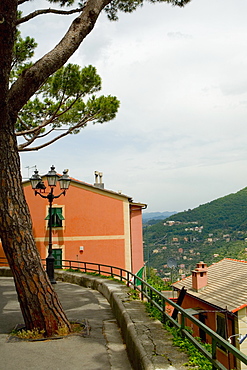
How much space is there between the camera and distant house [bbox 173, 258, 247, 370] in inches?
519

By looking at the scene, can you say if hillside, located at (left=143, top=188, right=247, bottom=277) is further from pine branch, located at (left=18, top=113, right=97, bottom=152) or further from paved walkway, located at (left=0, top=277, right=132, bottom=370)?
paved walkway, located at (left=0, top=277, right=132, bottom=370)

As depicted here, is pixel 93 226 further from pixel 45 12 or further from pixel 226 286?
pixel 45 12

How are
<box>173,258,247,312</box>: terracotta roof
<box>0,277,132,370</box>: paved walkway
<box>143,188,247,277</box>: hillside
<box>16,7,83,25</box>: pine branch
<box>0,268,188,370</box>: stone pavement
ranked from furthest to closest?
1. <box>143,188,247,277</box>: hillside
2. <box>173,258,247,312</box>: terracotta roof
3. <box>16,7,83,25</box>: pine branch
4. <box>0,277,132,370</box>: paved walkway
5. <box>0,268,188,370</box>: stone pavement

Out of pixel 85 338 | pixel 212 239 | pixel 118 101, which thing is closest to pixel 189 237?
pixel 212 239

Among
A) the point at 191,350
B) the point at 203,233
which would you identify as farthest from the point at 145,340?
the point at 203,233

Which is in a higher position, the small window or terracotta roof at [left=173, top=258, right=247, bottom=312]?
the small window

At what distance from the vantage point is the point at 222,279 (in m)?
18.4

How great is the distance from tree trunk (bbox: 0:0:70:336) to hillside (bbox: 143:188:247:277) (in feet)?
184

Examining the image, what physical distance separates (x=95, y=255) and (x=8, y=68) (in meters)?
16.5

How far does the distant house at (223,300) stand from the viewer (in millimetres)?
13172

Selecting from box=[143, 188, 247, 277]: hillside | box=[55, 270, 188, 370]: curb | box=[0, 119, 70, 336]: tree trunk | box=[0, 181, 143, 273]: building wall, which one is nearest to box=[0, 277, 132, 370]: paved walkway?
box=[55, 270, 188, 370]: curb

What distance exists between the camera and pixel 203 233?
258ft

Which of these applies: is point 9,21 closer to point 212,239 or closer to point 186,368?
point 186,368

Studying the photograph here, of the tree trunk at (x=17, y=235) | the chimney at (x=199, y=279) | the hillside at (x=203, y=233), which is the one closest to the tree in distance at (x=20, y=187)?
the tree trunk at (x=17, y=235)
